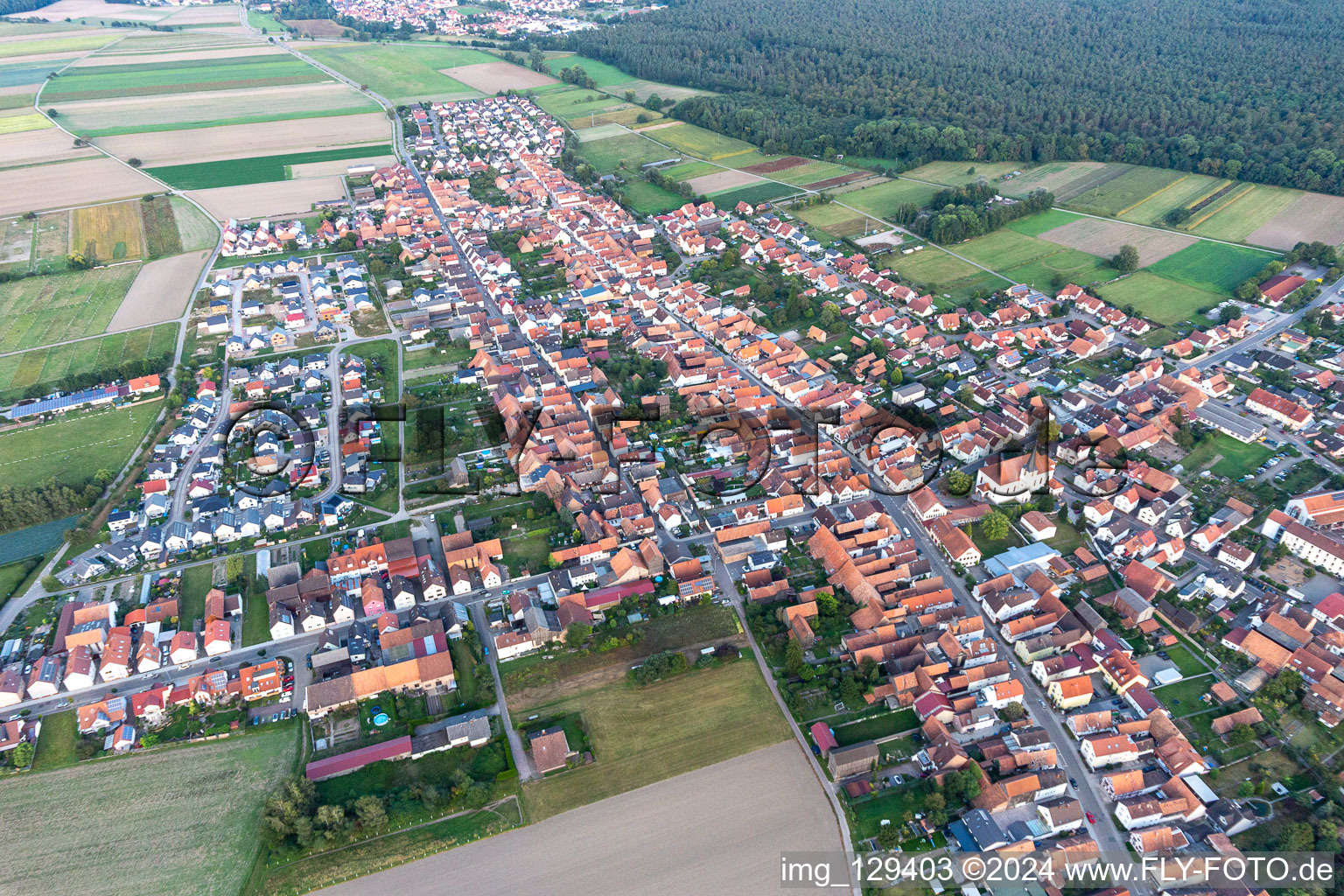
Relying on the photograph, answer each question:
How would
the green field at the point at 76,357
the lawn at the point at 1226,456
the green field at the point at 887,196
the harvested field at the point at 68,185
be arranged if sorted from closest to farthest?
the lawn at the point at 1226,456, the green field at the point at 76,357, the green field at the point at 887,196, the harvested field at the point at 68,185

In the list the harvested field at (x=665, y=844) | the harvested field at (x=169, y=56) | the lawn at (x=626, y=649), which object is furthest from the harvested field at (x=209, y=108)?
the harvested field at (x=665, y=844)

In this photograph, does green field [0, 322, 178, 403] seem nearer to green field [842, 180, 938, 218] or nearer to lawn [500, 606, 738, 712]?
lawn [500, 606, 738, 712]

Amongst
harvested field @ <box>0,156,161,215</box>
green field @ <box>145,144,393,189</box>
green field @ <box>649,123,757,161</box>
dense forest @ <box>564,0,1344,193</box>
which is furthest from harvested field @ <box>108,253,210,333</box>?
dense forest @ <box>564,0,1344,193</box>

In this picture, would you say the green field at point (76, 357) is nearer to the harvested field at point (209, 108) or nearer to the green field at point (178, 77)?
the harvested field at point (209, 108)

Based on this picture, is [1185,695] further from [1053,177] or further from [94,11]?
[94,11]

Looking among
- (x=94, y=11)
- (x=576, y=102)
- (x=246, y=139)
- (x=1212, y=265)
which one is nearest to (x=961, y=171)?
(x=1212, y=265)
